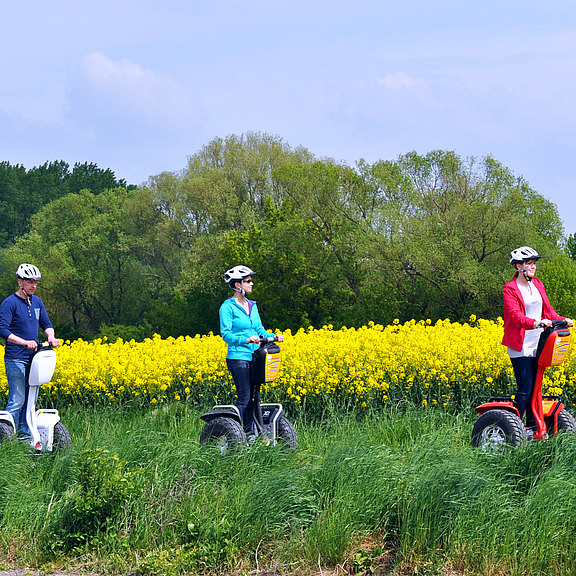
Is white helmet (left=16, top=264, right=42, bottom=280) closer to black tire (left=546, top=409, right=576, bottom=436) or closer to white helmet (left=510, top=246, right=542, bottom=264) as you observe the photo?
white helmet (left=510, top=246, right=542, bottom=264)

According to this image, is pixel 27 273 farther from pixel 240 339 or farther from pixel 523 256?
pixel 523 256

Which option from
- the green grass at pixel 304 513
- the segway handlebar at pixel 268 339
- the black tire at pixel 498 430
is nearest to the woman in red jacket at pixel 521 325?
the black tire at pixel 498 430

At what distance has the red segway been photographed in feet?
19.2

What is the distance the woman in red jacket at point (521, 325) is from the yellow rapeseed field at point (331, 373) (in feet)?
7.50

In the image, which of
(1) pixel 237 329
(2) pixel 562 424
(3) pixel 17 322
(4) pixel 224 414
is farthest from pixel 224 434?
(2) pixel 562 424

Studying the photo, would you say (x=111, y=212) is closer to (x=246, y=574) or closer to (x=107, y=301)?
(x=107, y=301)

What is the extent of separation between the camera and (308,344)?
380 inches

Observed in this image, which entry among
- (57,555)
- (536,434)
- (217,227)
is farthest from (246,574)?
(217,227)

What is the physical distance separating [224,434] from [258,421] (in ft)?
1.33

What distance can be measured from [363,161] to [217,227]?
1359 centimetres

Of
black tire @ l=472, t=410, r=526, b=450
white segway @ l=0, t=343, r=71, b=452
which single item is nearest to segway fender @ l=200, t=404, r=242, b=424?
white segway @ l=0, t=343, r=71, b=452

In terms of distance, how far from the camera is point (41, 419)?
22.4 ft

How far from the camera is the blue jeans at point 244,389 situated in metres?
6.34

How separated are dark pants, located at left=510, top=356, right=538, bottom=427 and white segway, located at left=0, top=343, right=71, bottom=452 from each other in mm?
3888
